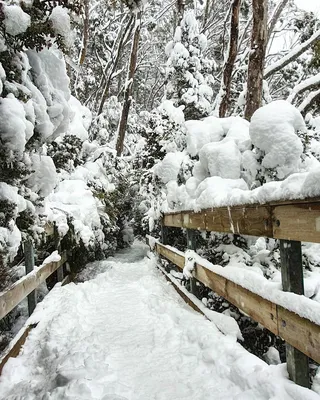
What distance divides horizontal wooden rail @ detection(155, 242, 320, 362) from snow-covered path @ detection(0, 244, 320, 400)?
22cm

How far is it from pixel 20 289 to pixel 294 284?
8.09ft

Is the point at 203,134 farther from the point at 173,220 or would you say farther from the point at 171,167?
the point at 173,220

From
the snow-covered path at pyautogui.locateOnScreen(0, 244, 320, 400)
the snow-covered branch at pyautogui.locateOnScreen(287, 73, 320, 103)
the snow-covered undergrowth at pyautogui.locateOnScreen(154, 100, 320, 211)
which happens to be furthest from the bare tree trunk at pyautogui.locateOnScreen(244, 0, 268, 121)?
the snow-covered path at pyautogui.locateOnScreen(0, 244, 320, 400)

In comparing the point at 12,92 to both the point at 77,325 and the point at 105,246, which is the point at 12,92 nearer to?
the point at 77,325

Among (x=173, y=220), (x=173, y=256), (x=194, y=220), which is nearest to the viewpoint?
(x=194, y=220)

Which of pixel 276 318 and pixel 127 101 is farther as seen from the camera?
pixel 127 101

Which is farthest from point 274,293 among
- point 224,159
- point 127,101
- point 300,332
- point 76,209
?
point 127,101

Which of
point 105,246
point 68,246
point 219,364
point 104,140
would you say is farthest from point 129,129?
point 219,364

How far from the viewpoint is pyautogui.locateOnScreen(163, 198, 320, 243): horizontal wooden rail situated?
1773 millimetres

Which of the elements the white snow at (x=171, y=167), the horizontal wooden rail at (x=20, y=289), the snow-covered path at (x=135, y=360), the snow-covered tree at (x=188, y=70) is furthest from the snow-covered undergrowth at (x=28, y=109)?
the snow-covered tree at (x=188, y=70)

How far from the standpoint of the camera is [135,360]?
2826 millimetres

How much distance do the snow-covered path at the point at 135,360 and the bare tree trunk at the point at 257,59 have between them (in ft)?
13.6

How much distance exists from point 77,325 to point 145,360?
43.3 inches

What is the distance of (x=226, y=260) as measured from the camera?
153 inches
